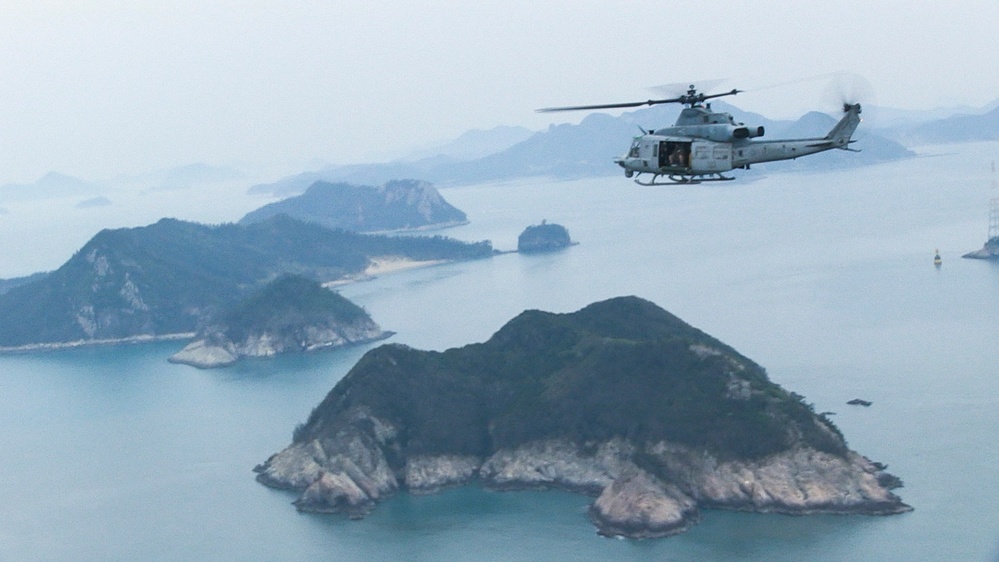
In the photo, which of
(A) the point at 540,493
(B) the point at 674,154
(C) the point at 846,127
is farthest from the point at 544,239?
(C) the point at 846,127

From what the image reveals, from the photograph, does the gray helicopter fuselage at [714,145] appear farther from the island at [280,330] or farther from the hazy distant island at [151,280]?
the hazy distant island at [151,280]

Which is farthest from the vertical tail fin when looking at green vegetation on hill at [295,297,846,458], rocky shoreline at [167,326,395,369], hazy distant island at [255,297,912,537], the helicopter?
rocky shoreline at [167,326,395,369]

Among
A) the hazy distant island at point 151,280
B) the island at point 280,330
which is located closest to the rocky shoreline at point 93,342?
the hazy distant island at point 151,280

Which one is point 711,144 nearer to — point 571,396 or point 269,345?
point 571,396

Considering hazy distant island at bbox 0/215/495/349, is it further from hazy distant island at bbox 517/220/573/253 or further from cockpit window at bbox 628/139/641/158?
cockpit window at bbox 628/139/641/158

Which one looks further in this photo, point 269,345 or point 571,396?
point 269,345

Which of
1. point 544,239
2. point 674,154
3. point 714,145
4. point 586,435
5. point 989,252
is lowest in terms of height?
point 586,435
